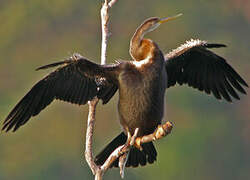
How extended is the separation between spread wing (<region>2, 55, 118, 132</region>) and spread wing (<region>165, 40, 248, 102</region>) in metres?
0.58

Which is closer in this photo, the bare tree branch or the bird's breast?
the bare tree branch

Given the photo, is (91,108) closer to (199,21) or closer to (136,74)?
(136,74)

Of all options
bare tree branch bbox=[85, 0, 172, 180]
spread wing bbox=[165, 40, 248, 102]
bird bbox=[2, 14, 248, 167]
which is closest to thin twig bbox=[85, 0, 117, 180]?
bare tree branch bbox=[85, 0, 172, 180]

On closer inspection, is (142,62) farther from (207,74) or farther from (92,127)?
(207,74)

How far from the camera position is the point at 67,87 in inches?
156

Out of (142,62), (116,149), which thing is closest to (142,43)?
(142,62)

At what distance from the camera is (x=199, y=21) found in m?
12.4

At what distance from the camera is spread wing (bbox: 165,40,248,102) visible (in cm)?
439

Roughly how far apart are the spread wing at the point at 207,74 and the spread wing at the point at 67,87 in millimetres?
584

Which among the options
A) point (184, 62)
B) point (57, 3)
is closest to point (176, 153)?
point (57, 3)

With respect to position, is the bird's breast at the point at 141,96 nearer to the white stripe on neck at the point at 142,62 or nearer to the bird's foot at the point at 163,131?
the white stripe on neck at the point at 142,62

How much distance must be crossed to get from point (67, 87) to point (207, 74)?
104 centimetres

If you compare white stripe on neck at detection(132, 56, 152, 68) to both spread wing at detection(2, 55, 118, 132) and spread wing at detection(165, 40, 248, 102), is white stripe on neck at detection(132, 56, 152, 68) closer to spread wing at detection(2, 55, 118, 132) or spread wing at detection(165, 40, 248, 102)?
spread wing at detection(2, 55, 118, 132)

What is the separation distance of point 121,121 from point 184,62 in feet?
2.48
